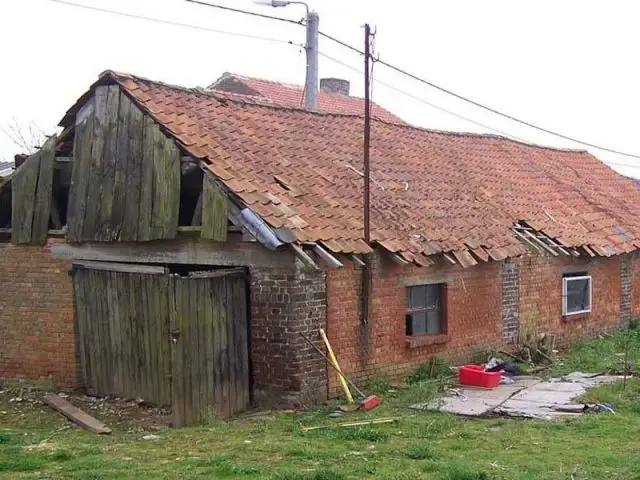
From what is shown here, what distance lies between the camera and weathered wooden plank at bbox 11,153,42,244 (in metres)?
13.1

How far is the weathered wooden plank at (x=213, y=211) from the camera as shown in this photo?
11.0 m

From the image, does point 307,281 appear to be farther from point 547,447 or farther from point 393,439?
point 547,447

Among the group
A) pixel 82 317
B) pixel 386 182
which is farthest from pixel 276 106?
pixel 82 317

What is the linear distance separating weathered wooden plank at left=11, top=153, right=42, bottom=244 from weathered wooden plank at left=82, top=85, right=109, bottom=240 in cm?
113

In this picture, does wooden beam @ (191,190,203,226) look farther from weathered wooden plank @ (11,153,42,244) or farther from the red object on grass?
the red object on grass

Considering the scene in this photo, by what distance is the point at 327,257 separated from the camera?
1077cm

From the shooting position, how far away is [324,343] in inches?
442

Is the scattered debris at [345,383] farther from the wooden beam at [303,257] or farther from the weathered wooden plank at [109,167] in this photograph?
the weathered wooden plank at [109,167]

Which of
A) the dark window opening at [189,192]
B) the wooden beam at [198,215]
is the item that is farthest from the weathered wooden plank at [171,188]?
the wooden beam at [198,215]

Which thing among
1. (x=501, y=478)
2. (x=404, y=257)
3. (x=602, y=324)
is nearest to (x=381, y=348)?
(x=404, y=257)

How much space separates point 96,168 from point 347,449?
242 inches

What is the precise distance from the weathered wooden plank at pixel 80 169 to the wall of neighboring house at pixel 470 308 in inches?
158

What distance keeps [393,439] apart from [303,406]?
2.07 metres

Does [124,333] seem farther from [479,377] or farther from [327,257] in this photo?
[479,377]
